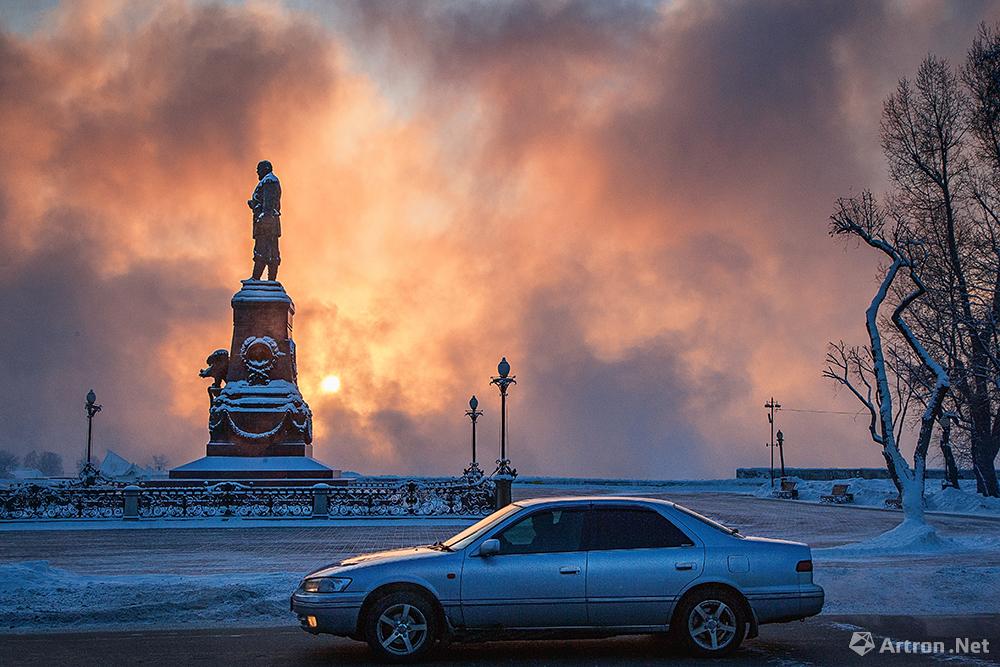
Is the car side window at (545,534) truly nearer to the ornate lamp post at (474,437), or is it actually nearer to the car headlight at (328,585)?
the car headlight at (328,585)

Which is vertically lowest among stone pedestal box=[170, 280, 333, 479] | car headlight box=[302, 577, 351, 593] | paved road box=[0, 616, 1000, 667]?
paved road box=[0, 616, 1000, 667]

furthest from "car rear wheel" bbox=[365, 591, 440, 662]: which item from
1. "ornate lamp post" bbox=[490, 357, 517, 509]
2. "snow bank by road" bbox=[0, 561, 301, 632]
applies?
"ornate lamp post" bbox=[490, 357, 517, 509]

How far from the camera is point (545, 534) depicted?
30.2 ft

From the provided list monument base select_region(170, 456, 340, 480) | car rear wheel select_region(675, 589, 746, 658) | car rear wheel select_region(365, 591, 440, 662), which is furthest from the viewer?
monument base select_region(170, 456, 340, 480)

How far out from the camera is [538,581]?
29.3 ft

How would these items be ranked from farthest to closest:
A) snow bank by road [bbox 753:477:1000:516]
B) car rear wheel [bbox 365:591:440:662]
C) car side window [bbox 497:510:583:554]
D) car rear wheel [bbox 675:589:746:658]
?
snow bank by road [bbox 753:477:1000:516] → car side window [bbox 497:510:583:554] → car rear wheel [bbox 675:589:746:658] → car rear wheel [bbox 365:591:440:662]

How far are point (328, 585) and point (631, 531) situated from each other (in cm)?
284

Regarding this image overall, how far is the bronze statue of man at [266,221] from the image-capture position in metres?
40.4

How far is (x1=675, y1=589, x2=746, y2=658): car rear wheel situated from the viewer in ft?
29.5

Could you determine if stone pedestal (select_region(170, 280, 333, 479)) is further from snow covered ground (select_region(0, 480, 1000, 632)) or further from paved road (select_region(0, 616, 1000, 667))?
paved road (select_region(0, 616, 1000, 667))

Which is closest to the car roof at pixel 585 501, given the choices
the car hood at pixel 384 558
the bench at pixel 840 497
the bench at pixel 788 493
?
the car hood at pixel 384 558

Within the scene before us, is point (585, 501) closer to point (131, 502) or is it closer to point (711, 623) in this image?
point (711, 623)

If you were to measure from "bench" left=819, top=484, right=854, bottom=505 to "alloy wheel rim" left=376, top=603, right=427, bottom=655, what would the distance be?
42148 mm

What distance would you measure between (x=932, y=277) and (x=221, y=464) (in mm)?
27340
